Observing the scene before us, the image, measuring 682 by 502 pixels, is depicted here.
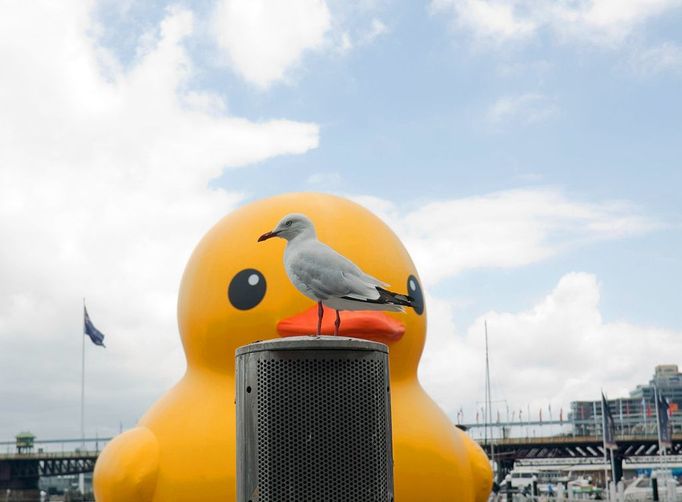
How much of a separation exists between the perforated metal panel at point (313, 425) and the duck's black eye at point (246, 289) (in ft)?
17.2

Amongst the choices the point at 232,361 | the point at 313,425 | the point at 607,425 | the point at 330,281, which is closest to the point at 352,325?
the point at 232,361

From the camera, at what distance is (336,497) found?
365cm

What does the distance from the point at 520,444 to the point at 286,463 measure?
227ft

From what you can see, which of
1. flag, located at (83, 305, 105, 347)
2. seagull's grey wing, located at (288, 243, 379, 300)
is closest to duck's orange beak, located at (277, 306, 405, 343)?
seagull's grey wing, located at (288, 243, 379, 300)

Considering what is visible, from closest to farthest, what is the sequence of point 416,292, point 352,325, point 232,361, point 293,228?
point 293,228 → point 352,325 → point 232,361 → point 416,292

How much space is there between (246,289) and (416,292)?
6.66ft

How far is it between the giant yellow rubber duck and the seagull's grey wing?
Result: 274 cm

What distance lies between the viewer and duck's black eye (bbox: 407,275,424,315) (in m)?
9.74

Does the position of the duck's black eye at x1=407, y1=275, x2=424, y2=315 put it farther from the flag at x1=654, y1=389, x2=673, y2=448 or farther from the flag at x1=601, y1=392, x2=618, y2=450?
the flag at x1=654, y1=389, x2=673, y2=448

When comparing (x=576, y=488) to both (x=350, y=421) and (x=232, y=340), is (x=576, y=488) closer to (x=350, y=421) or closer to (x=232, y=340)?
(x=232, y=340)

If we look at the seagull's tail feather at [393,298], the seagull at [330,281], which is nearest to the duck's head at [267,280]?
the seagull at [330,281]

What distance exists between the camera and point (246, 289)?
9141mm

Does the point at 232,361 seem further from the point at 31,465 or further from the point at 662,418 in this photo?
the point at 31,465

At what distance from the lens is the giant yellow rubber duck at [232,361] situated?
8570 millimetres
